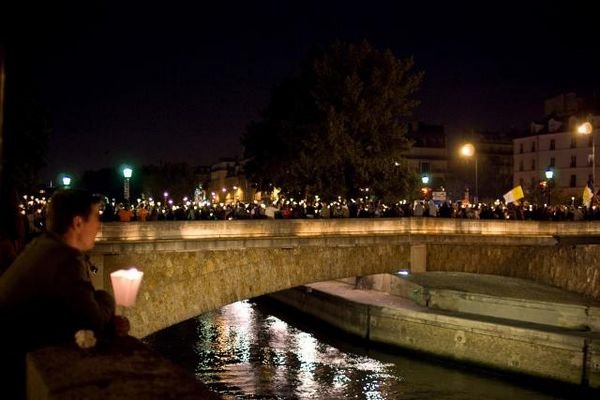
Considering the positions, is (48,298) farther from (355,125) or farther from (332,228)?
(355,125)

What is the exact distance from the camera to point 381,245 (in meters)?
29.3

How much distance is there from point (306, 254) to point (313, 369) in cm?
691

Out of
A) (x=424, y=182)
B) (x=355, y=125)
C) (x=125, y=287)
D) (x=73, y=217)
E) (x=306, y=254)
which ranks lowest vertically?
(x=306, y=254)

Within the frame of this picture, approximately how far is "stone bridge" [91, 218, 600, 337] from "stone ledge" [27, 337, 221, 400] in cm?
1712

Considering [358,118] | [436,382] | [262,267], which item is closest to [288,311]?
[358,118]

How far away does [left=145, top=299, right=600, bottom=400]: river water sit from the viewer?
28.3m

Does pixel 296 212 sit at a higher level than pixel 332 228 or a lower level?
higher

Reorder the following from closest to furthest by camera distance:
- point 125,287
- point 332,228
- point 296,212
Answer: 1. point 125,287
2. point 332,228
3. point 296,212

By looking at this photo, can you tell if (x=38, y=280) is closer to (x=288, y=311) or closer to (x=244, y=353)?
(x=244, y=353)

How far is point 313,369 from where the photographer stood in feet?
104

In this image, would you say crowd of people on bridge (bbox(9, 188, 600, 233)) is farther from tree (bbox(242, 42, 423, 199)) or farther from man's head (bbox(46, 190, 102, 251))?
man's head (bbox(46, 190, 102, 251))

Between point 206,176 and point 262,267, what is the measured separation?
15326 centimetres

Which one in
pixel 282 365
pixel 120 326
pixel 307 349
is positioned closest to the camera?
pixel 120 326

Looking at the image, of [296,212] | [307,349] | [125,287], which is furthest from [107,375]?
[307,349]
